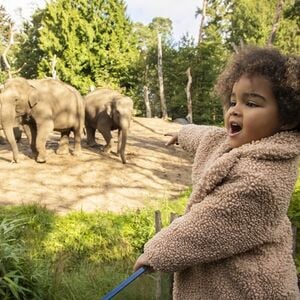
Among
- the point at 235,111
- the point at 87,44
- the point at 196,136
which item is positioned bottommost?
the point at 196,136

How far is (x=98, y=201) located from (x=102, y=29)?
1651 centimetres

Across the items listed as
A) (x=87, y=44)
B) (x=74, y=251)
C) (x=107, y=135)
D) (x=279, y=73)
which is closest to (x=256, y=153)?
(x=279, y=73)

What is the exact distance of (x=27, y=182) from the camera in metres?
6.80

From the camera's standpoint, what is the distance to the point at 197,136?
4.67 ft

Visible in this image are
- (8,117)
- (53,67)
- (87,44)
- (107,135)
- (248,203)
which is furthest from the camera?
(87,44)

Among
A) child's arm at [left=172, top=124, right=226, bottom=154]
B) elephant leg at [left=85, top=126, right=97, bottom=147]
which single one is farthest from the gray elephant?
child's arm at [left=172, top=124, right=226, bottom=154]

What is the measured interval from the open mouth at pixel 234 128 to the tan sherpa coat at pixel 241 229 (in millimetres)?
73

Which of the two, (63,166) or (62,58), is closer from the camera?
(63,166)

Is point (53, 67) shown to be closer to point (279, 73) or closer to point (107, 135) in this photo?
point (107, 135)

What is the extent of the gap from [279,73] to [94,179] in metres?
6.19

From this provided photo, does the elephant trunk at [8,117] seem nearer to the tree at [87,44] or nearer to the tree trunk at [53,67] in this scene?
the tree trunk at [53,67]

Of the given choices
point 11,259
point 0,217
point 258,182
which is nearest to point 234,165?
point 258,182

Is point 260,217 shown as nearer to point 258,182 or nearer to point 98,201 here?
point 258,182

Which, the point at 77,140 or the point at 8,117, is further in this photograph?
the point at 77,140
